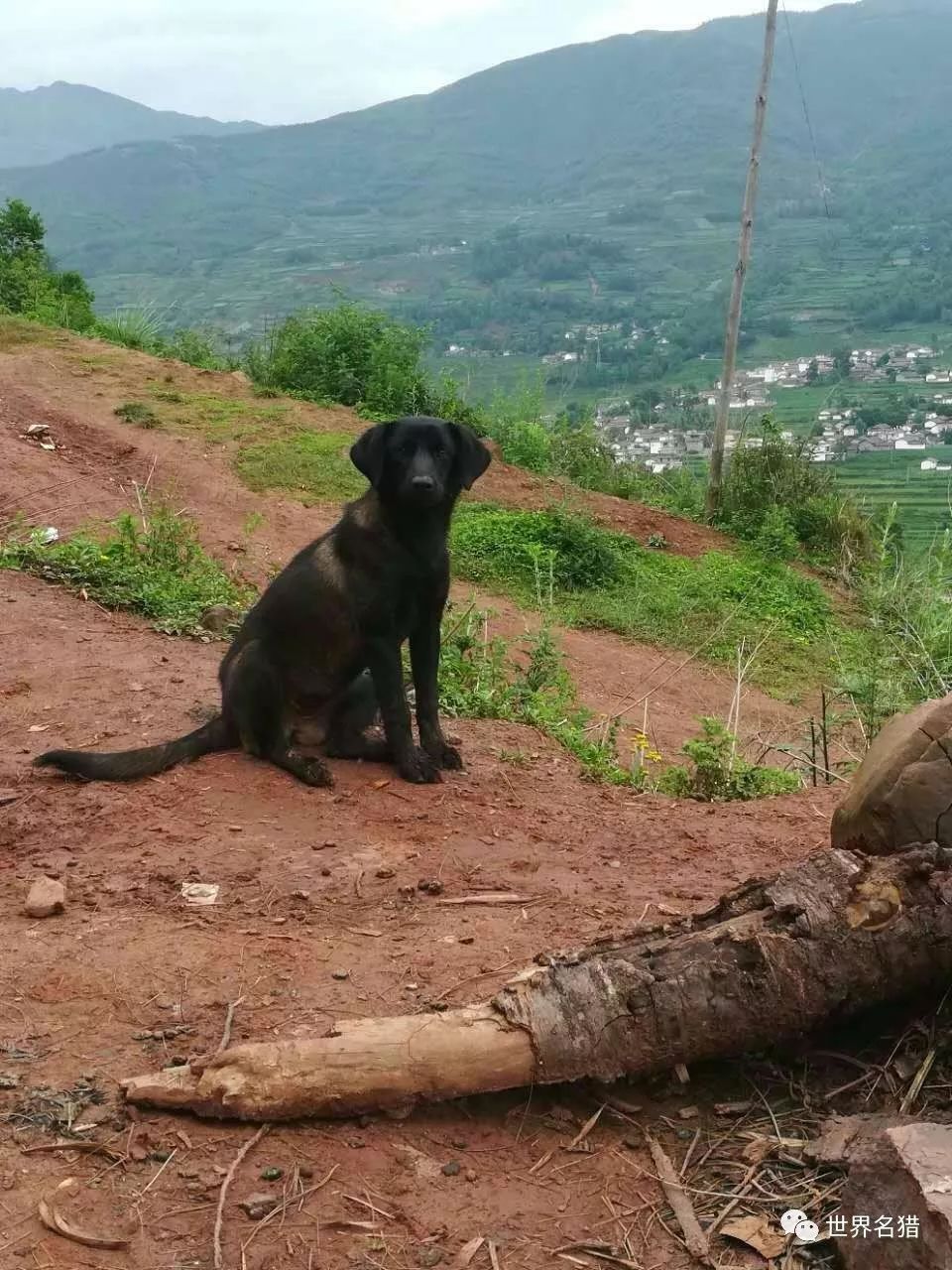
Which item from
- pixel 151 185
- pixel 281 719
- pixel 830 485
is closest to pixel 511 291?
pixel 830 485

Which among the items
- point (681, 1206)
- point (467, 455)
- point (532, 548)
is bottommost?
point (532, 548)

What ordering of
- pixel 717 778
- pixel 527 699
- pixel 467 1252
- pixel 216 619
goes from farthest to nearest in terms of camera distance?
pixel 216 619
pixel 527 699
pixel 717 778
pixel 467 1252

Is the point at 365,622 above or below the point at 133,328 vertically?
below

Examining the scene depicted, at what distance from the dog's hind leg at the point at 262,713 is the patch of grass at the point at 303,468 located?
7770 millimetres

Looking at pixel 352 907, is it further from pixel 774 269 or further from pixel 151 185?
pixel 151 185

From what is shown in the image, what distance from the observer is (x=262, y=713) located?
5.14 m

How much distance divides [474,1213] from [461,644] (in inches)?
205

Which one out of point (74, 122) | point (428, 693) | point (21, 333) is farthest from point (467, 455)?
point (74, 122)

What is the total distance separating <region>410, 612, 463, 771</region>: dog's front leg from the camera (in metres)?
5.39

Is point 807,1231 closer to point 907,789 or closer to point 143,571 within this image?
point 907,789

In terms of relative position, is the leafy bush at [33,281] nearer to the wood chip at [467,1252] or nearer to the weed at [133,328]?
the weed at [133,328]

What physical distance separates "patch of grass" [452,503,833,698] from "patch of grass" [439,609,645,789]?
3648 mm

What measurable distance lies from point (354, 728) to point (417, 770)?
473mm

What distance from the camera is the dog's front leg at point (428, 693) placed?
17.7 ft
